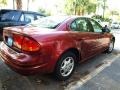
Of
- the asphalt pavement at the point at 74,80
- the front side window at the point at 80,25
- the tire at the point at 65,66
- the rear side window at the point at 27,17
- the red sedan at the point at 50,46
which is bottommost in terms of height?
the asphalt pavement at the point at 74,80

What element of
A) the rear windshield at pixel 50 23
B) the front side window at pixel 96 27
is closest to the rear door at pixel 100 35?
the front side window at pixel 96 27

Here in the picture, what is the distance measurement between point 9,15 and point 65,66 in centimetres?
478

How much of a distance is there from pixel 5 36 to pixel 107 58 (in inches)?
149

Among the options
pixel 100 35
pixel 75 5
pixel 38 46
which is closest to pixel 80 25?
pixel 100 35

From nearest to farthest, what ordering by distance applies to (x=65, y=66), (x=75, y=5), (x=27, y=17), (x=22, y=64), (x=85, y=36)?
(x=22, y=64)
(x=65, y=66)
(x=85, y=36)
(x=27, y=17)
(x=75, y=5)

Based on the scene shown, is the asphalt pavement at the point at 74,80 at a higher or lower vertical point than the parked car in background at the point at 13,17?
lower

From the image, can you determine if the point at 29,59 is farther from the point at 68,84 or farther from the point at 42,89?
the point at 68,84

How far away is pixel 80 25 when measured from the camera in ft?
16.7

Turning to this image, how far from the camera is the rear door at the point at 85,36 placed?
→ 4.80 metres

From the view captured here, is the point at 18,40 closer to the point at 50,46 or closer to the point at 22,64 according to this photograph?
the point at 22,64

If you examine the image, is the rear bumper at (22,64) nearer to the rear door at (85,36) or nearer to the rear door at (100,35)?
the rear door at (85,36)

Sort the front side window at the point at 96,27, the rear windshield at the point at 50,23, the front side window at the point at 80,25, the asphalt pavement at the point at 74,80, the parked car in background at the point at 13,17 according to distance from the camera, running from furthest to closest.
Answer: the parked car in background at the point at 13,17, the front side window at the point at 96,27, the front side window at the point at 80,25, the rear windshield at the point at 50,23, the asphalt pavement at the point at 74,80

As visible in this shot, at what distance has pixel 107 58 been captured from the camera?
6.86m

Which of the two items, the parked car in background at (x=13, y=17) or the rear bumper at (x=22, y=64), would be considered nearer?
the rear bumper at (x=22, y=64)
